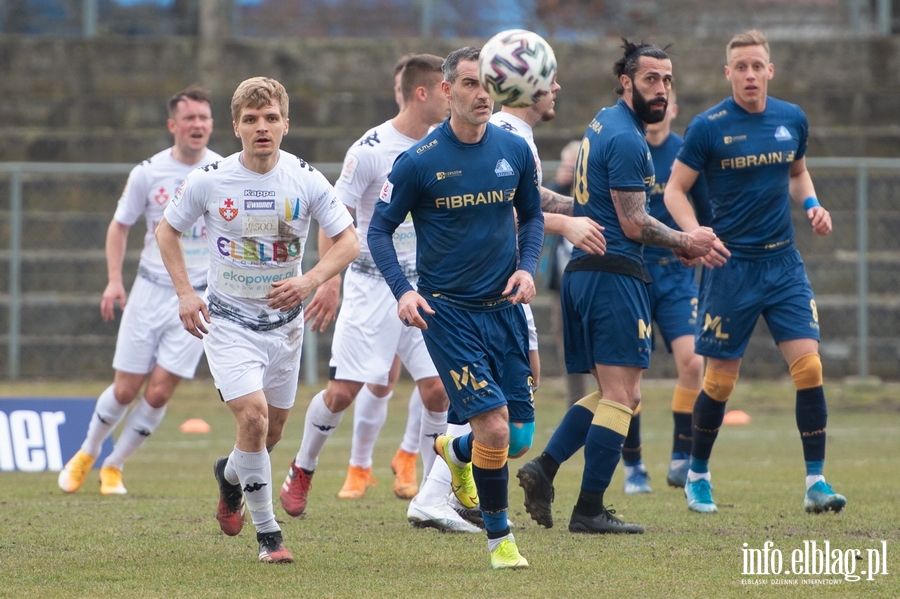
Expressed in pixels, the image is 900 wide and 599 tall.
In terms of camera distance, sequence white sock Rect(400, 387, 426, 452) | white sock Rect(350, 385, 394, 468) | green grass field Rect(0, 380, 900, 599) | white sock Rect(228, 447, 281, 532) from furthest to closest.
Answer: white sock Rect(400, 387, 426, 452) < white sock Rect(350, 385, 394, 468) < white sock Rect(228, 447, 281, 532) < green grass field Rect(0, 380, 900, 599)

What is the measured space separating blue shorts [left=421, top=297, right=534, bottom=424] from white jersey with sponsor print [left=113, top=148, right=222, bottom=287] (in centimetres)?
318

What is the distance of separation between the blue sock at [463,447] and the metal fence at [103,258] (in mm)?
8930

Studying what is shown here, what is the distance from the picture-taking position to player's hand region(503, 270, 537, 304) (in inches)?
231

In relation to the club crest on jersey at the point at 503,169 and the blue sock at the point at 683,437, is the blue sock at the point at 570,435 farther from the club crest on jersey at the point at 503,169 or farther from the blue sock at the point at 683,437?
the blue sock at the point at 683,437

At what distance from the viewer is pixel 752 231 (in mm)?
7738

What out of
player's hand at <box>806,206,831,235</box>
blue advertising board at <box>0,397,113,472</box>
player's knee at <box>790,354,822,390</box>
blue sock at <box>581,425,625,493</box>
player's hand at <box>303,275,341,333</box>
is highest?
player's hand at <box>806,206,831,235</box>

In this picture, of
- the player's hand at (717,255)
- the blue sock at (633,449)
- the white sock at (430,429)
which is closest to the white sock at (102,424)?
the white sock at (430,429)

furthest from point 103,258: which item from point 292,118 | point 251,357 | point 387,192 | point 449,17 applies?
point 387,192

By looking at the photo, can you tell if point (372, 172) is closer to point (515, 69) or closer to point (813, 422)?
point (515, 69)

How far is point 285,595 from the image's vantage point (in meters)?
5.26

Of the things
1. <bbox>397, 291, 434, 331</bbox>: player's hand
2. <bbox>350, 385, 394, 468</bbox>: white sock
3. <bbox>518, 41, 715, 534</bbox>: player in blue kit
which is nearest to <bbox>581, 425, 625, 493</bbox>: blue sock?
<bbox>518, 41, 715, 534</bbox>: player in blue kit

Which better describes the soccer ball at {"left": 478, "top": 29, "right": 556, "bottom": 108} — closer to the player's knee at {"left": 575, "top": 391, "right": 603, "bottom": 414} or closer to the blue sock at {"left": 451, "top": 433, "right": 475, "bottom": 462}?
the blue sock at {"left": 451, "top": 433, "right": 475, "bottom": 462}

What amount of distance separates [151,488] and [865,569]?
16.9ft

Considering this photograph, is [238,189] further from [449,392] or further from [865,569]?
[865,569]
